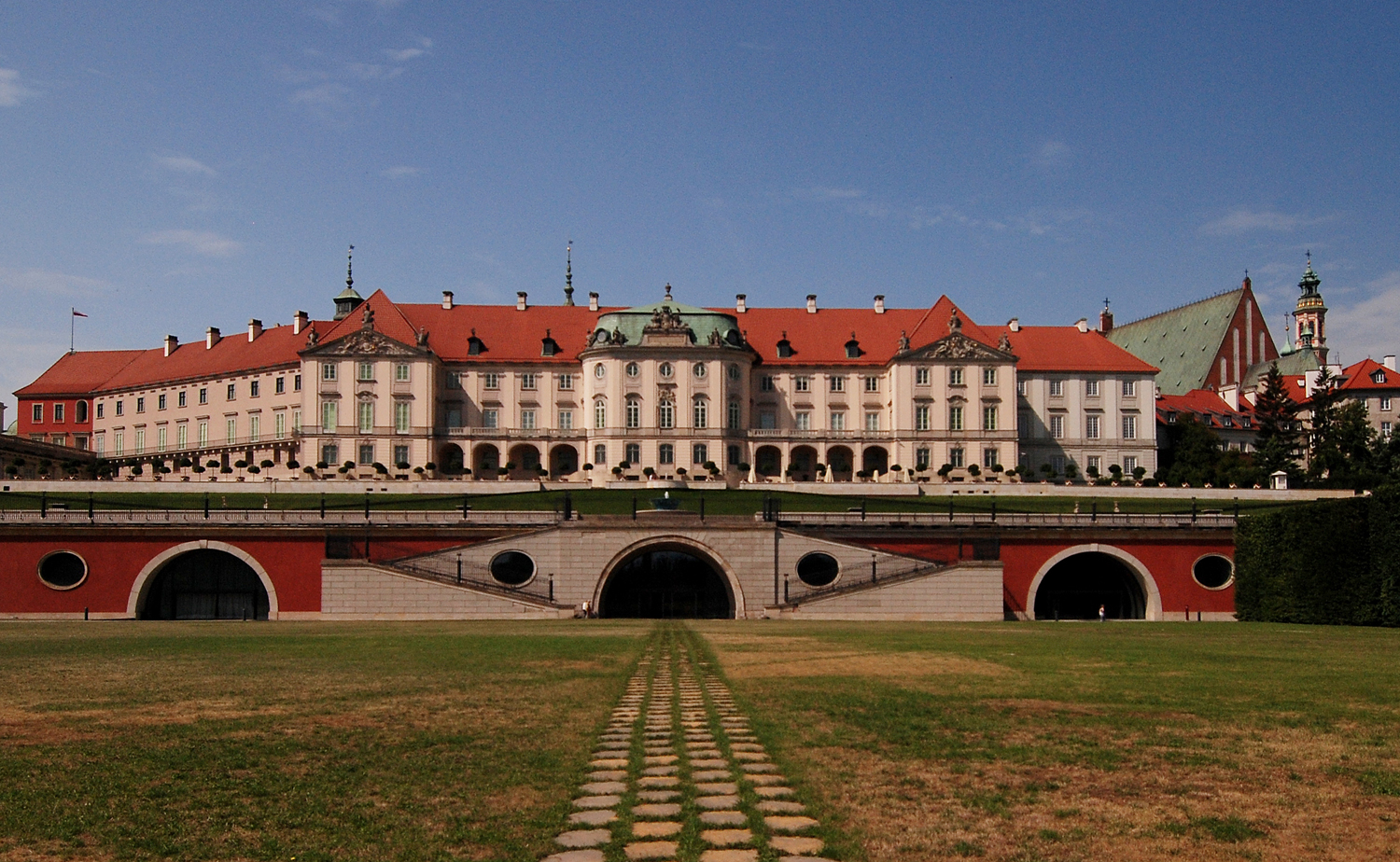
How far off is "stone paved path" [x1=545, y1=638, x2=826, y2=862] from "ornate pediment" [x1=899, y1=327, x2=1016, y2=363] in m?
77.0

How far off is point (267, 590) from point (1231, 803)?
44.5 metres

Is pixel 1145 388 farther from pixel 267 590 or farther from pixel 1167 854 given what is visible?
pixel 1167 854

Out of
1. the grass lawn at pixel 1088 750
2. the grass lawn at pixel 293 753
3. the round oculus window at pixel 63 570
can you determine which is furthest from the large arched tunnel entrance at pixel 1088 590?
the round oculus window at pixel 63 570

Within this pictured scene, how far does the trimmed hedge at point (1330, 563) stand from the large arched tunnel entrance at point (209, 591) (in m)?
38.7

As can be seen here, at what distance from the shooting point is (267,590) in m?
50.8

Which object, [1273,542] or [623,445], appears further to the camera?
[623,445]

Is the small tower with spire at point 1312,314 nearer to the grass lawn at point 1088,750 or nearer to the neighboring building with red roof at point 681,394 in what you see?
the neighboring building with red roof at point 681,394

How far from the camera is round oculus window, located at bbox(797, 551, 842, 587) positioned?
51562mm

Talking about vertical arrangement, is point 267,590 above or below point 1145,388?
below

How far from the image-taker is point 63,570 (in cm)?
5069

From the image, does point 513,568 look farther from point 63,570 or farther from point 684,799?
point 684,799

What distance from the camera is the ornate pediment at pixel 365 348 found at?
299ft

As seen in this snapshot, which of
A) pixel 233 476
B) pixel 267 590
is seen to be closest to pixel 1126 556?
pixel 267 590

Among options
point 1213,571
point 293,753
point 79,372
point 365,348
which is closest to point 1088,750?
point 293,753
